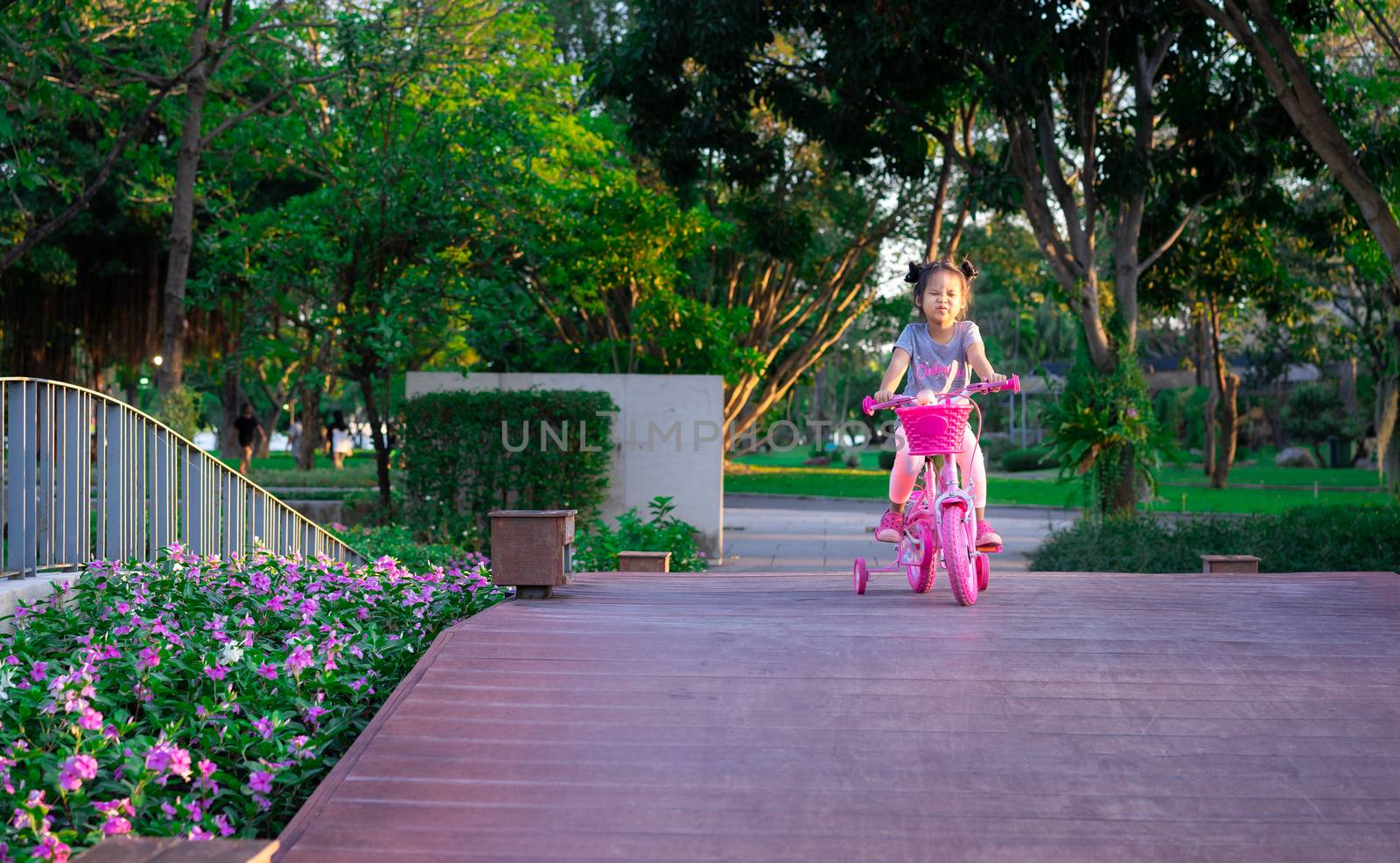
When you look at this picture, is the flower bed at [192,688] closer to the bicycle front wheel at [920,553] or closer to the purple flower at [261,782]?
the purple flower at [261,782]

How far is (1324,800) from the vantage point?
4230 mm

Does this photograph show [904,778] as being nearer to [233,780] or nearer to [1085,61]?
[233,780]

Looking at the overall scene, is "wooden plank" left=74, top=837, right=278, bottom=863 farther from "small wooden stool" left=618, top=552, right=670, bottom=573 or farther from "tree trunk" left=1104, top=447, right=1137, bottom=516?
"tree trunk" left=1104, top=447, right=1137, bottom=516

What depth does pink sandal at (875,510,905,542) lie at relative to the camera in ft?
23.8

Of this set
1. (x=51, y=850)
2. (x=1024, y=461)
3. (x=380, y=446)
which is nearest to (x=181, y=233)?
(x=380, y=446)

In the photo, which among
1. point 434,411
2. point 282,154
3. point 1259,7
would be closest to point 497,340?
point 434,411

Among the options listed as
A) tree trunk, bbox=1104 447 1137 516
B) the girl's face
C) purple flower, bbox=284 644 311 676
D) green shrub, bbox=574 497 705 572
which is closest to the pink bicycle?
the girl's face

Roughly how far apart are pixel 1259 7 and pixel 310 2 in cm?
1269

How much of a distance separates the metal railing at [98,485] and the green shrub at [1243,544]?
7930mm

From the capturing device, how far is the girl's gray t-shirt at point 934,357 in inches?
283

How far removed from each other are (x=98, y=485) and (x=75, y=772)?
152 inches

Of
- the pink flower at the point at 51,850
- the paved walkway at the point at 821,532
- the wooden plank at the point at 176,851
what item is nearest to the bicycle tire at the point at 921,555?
the paved walkway at the point at 821,532

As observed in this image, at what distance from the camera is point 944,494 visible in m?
6.78

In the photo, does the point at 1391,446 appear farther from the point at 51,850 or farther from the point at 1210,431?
the point at 51,850
